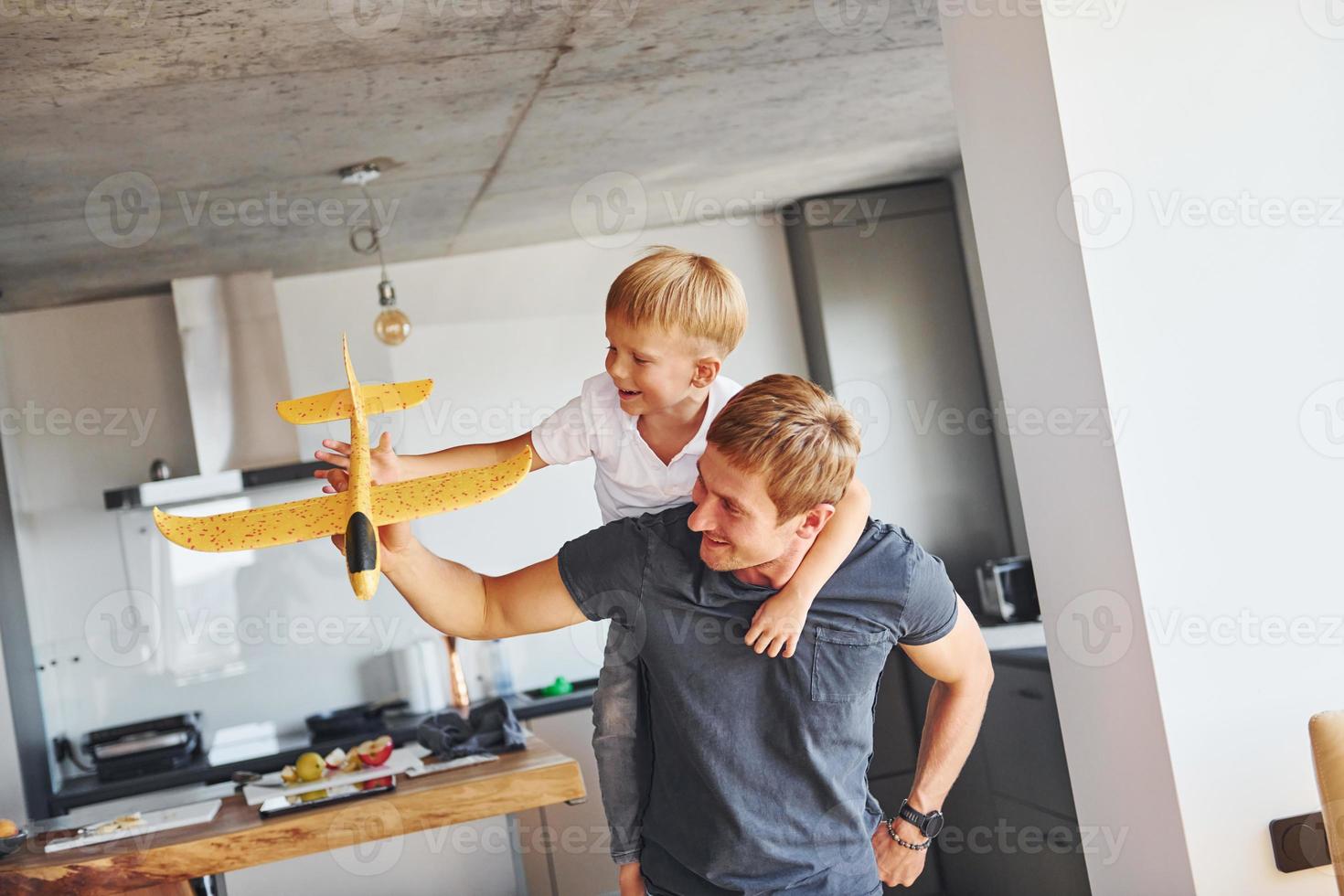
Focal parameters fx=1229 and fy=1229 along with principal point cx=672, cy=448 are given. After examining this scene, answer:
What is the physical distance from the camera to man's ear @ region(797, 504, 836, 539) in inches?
60.6

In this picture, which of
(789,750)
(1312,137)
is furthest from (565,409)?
(1312,137)

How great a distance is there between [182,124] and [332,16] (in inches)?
28.2

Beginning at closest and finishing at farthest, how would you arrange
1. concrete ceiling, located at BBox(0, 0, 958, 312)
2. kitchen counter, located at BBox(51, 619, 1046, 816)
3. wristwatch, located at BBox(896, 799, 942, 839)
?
wristwatch, located at BBox(896, 799, 942, 839), concrete ceiling, located at BBox(0, 0, 958, 312), kitchen counter, located at BBox(51, 619, 1046, 816)

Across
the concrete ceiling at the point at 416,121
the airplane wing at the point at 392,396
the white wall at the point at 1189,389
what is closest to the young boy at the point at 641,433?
the airplane wing at the point at 392,396

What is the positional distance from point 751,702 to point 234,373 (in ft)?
11.3

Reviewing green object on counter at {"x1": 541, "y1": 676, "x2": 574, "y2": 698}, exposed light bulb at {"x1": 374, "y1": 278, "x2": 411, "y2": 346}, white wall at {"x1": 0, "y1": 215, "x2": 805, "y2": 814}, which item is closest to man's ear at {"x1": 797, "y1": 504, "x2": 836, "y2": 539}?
exposed light bulb at {"x1": 374, "y1": 278, "x2": 411, "y2": 346}

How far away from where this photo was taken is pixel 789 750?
1.54 m

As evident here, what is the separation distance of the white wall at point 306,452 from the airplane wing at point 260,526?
3.60 meters

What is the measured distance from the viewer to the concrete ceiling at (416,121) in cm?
249

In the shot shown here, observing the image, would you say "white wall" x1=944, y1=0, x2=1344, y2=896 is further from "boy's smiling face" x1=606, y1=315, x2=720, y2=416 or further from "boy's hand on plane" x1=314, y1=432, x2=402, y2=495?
"boy's hand on plane" x1=314, y1=432, x2=402, y2=495

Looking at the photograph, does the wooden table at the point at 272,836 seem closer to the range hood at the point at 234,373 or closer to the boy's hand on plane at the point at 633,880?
the boy's hand on plane at the point at 633,880

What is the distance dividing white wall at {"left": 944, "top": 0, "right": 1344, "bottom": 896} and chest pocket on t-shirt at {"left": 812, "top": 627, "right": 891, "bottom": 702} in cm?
52

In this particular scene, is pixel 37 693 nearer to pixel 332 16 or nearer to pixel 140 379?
pixel 140 379

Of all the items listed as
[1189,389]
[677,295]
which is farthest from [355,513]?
[1189,389]
